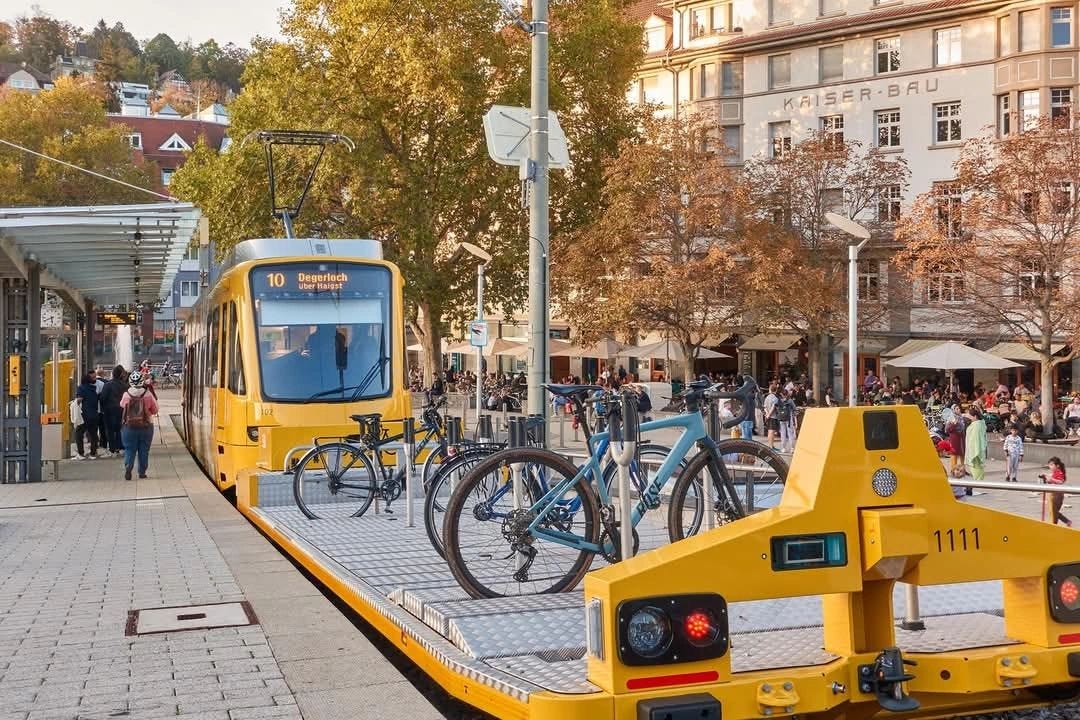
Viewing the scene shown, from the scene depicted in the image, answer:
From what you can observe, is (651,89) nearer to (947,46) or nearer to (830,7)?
(830,7)

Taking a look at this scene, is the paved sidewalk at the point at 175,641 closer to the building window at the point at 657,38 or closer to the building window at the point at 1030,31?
the building window at the point at 1030,31

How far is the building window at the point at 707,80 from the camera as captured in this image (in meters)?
58.5

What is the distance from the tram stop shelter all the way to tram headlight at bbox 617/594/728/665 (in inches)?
584

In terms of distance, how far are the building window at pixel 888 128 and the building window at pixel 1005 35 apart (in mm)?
4895

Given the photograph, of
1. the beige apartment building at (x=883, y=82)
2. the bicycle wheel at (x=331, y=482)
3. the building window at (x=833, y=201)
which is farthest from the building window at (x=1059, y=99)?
the bicycle wheel at (x=331, y=482)

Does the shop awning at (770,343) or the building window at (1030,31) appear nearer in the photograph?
the building window at (1030,31)

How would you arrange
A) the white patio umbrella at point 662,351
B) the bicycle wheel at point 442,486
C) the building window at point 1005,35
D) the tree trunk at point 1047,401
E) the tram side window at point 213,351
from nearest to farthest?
the bicycle wheel at point 442,486, the tram side window at point 213,351, the tree trunk at point 1047,401, the building window at point 1005,35, the white patio umbrella at point 662,351

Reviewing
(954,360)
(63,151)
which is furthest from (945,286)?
(63,151)

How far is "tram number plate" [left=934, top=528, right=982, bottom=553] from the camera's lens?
4.50 metres

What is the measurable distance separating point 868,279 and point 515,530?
46.5 metres

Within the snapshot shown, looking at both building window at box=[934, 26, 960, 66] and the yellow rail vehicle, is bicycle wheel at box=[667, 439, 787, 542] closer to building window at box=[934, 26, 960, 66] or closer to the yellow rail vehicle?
the yellow rail vehicle

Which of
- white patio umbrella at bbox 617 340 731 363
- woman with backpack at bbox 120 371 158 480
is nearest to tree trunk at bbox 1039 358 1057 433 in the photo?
white patio umbrella at bbox 617 340 731 363

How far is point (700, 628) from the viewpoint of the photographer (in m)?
4.27

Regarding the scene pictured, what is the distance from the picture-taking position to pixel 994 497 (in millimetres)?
24781
